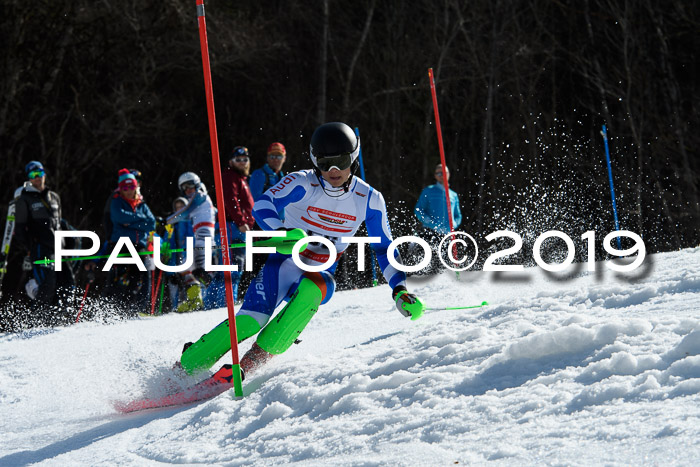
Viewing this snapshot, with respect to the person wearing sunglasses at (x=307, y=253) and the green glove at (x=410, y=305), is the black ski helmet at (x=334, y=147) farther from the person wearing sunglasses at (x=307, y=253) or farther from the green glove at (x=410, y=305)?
the green glove at (x=410, y=305)

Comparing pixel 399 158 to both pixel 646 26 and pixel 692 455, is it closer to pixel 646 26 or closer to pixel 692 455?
pixel 646 26

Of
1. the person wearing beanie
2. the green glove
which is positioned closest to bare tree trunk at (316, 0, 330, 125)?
the person wearing beanie

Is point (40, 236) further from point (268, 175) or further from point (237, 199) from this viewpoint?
point (268, 175)

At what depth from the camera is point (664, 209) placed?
54.5 ft

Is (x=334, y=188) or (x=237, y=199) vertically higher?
(x=237, y=199)

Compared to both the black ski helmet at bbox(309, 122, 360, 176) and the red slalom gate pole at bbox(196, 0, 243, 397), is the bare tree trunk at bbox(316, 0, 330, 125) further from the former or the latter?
the red slalom gate pole at bbox(196, 0, 243, 397)

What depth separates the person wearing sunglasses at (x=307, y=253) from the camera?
14.5 ft

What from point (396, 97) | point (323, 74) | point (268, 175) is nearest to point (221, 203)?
point (268, 175)

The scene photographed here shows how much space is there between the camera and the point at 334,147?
176 inches

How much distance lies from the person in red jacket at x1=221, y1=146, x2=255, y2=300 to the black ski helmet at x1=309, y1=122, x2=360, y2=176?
3508mm

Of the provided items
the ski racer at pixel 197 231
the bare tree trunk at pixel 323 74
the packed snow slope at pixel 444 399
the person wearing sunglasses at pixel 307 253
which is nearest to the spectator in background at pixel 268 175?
the ski racer at pixel 197 231

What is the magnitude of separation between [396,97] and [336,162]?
15.0 m

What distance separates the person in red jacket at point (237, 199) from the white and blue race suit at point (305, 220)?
325cm

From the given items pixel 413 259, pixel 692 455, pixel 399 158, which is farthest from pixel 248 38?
pixel 692 455
